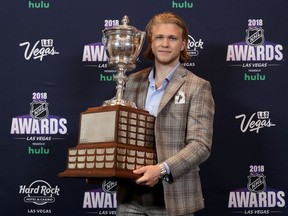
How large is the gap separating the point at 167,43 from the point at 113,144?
0.54 metres

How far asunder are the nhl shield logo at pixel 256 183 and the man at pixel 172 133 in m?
0.80

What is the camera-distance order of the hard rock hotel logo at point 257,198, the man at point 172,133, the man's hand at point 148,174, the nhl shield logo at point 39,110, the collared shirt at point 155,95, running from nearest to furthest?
the man's hand at point 148,174 → the man at point 172,133 → the collared shirt at point 155,95 → the hard rock hotel logo at point 257,198 → the nhl shield logo at point 39,110

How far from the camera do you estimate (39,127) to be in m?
3.02

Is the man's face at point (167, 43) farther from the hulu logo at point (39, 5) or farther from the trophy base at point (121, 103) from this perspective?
the hulu logo at point (39, 5)

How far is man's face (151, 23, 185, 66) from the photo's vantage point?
2.27 metres

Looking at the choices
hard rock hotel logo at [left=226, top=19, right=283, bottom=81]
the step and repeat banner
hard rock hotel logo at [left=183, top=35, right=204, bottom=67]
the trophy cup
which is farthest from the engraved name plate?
hard rock hotel logo at [left=226, top=19, right=283, bottom=81]

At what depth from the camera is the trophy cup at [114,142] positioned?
1999 millimetres

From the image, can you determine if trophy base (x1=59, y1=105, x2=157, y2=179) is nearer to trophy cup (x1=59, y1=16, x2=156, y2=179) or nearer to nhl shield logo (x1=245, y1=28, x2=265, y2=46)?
trophy cup (x1=59, y1=16, x2=156, y2=179)

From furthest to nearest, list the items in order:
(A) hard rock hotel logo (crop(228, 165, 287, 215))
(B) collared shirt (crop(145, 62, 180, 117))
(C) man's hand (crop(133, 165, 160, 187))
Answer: (A) hard rock hotel logo (crop(228, 165, 287, 215)) → (B) collared shirt (crop(145, 62, 180, 117)) → (C) man's hand (crop(133, 165, 160, 187))

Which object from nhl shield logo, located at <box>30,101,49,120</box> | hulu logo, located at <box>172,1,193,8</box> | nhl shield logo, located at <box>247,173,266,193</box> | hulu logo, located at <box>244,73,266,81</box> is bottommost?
nhl shield logo, located at <box>247,173,266,193</box>

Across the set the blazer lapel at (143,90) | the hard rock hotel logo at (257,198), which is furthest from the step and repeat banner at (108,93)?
the blazer lapel at (143,90)

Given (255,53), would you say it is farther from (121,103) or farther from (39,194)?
(39,194)

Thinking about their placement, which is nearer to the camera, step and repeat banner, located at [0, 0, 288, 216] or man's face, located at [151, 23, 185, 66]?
man's face, located at [151, 23, 185, 66]

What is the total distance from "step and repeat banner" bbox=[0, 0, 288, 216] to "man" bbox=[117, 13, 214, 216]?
2.40 ft
